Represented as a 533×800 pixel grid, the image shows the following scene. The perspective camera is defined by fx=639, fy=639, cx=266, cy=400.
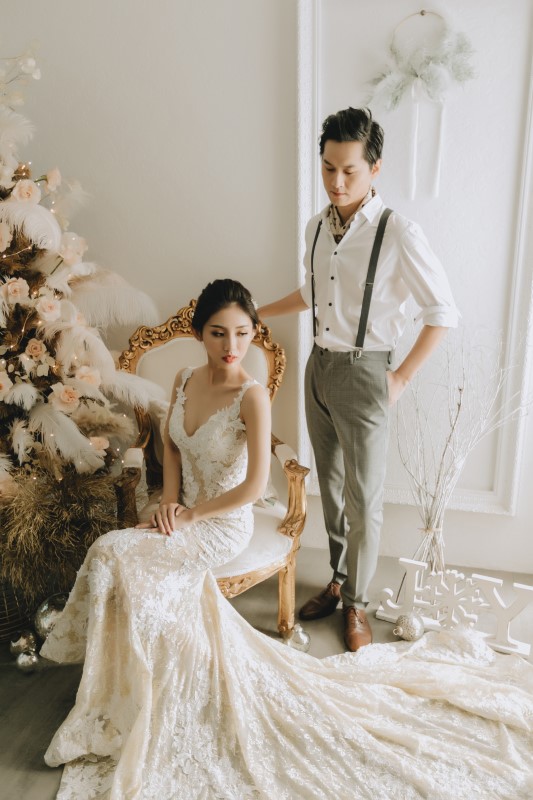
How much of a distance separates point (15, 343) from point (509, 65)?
7.62ft

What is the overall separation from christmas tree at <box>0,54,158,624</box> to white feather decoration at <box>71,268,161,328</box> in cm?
Answer: 7

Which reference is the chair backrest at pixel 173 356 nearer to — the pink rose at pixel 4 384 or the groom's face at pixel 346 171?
the pink rose at pixel 4 384

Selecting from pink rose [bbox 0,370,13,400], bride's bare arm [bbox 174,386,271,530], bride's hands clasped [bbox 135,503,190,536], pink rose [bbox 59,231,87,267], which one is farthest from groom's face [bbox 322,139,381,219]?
pink rose [bbox 0,370,13,400]

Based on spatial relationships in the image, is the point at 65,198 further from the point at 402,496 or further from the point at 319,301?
the point at 402,496

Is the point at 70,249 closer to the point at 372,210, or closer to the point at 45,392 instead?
the point at 45,392

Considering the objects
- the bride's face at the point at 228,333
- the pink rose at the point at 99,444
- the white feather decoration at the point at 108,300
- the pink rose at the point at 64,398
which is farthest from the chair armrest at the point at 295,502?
the white feather decoration at the point at 108,300

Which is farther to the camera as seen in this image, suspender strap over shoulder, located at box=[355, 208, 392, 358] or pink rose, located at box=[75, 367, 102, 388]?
pink rose, located at box=[75, 367, 102, 388]

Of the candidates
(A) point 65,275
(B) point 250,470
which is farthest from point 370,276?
(A) point 65,275

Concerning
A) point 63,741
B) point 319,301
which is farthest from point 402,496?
point 63,741

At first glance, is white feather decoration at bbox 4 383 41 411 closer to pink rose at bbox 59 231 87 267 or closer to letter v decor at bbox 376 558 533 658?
pink rose at bbox 59 231 87 267

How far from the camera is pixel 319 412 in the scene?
8.63ft

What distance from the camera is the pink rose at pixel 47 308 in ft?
8.55

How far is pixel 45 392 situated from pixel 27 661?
109 cm

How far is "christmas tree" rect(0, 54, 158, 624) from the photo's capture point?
2570 millimetres
